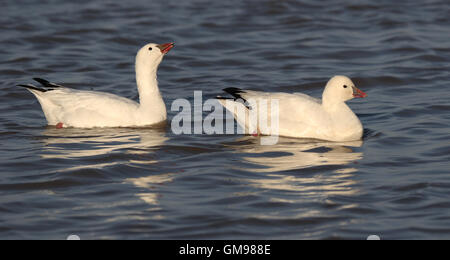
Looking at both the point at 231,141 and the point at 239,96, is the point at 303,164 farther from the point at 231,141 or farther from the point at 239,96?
the point at 239,96

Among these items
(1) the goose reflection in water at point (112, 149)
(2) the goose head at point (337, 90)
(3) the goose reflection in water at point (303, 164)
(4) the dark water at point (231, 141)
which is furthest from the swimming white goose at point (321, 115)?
(1) the goose reflection in water at point (112, 149)

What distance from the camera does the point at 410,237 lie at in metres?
6.93

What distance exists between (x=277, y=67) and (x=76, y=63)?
4082mm

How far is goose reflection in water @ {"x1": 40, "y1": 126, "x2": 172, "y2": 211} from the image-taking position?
8664mm

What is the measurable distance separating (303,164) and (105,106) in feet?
10.8

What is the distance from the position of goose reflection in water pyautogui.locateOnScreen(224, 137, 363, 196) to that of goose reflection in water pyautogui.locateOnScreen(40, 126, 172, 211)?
114cm

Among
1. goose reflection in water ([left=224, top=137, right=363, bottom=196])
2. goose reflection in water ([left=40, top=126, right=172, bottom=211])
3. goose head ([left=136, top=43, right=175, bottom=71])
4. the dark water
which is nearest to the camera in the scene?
the dark water

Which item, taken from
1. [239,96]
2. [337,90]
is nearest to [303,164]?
[337,90]

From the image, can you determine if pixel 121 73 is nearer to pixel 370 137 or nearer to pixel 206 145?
pixel 206 145

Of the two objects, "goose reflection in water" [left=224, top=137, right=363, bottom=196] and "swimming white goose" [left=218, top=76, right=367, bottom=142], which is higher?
"swimming white goose" [left=218, top=76, right=367, bottom=142]

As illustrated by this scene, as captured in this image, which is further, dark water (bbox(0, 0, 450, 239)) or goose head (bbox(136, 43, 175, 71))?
goose head (bbox(136, 43, 175, 71))

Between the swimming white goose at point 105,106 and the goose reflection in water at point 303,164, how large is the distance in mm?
1571

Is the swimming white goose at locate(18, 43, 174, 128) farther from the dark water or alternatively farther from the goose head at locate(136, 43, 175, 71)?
the dark water

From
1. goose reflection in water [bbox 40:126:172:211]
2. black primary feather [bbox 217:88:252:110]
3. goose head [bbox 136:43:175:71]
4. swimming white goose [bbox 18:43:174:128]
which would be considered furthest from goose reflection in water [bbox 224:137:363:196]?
goose head [bbox 136:43:175:71]
